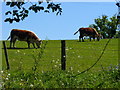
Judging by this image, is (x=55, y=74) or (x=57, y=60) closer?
(x=55, y=74)

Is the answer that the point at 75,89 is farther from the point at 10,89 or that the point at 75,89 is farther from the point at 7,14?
the point at 7,14

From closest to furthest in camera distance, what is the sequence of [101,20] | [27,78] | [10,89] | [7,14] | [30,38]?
1. [7,14]
2. [10,89]
3. [27,78]
4. [30,38]
5. [101,20]

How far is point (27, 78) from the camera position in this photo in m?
8.59

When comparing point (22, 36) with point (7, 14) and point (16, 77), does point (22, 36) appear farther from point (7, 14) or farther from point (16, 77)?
point (7, 14)

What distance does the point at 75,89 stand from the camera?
6.49m

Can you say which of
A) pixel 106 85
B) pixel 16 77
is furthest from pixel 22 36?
pixel 106 85

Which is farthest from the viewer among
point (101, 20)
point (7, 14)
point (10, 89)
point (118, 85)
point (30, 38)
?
point (101, 20)

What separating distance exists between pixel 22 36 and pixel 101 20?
43.7 m

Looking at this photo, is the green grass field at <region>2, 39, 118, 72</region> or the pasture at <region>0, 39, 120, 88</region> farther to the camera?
the green grass field at <region>2, 39, 118, 72</region>

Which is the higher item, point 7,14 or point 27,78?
point 7,14

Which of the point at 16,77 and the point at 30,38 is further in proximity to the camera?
the point at 30,38

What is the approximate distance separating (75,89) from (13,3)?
7.30 ft

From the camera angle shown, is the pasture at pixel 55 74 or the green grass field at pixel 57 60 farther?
the green grass field at pixel 57 60

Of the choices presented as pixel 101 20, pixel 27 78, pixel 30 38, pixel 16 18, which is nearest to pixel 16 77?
pixel 27 78
